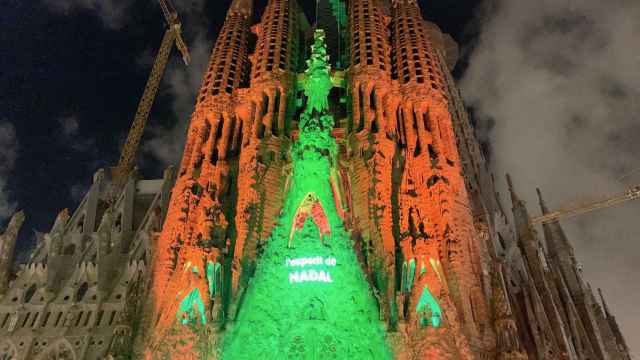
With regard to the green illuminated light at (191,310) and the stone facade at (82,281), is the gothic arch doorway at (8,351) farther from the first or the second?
the green illuminated light at (191,310)

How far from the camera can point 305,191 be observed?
88.0ft

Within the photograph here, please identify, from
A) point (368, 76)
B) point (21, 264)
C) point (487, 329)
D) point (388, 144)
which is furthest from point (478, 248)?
point (21, 264)

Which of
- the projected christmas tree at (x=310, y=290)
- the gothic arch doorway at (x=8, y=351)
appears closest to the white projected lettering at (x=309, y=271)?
the projected christmas tree at (x=310, y=290)

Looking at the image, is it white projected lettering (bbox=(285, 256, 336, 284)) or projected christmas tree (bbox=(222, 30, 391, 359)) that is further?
white projected lettering (bbox=(285, 256, 336, 284))

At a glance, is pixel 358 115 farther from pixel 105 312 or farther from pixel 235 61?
pixel 105 312

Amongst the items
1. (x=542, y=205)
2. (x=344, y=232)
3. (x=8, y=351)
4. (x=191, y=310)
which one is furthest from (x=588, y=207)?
(x=8, y=351)

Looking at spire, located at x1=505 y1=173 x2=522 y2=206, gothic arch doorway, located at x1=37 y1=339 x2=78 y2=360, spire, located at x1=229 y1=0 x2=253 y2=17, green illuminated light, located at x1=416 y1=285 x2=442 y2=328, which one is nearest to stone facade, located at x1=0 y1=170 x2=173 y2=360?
gothic arch doorway, located at x1=37 y1=339 x2=78 y2=360

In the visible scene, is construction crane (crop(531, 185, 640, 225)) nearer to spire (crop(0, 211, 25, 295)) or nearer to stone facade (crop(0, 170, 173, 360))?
stone facade (crop(0, 170, 173, 360))

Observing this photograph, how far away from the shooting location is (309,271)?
24562 mm

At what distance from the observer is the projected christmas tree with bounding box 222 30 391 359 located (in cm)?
2314

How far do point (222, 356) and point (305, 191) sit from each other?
321 inches

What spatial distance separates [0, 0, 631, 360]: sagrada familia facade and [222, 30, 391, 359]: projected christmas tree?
64 millimetres

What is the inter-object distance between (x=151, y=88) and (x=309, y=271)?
119 ft

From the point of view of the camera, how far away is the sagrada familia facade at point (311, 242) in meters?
23.6
